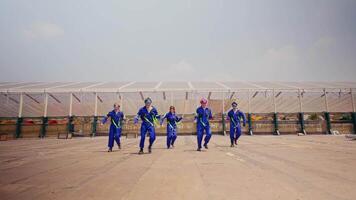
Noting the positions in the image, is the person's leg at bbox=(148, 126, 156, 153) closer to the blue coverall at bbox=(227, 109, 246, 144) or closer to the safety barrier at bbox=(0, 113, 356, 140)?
the blue coverall at bbox=(227, 109, 246, 144)

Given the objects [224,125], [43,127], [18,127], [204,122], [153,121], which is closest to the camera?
[153,121]

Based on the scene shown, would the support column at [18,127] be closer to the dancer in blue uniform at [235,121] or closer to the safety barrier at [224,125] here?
the safety barrier at [224,125]

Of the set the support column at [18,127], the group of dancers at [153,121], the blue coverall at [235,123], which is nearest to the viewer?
the group of dancers at [153,121]

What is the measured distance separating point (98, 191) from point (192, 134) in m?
17.8

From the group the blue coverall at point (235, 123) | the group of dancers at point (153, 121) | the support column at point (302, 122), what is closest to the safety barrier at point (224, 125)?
the support column at point (302, 122)

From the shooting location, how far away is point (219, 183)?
322cm

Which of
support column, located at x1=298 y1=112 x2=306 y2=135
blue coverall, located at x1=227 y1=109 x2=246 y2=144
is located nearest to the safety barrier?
support column, located at x1=298 y1=112 x2=306 y2=135

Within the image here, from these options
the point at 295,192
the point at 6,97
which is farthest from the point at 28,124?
the point at 295,192

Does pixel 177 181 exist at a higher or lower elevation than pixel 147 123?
lower

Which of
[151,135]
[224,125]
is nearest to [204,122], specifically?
[151,135]

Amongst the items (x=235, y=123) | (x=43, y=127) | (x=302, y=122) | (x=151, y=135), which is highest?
(x=302, y=122)

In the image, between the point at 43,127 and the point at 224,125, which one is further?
the point at 224,125

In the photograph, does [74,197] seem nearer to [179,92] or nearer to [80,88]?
[179,92]

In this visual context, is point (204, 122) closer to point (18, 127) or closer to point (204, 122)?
point (204, 122)
